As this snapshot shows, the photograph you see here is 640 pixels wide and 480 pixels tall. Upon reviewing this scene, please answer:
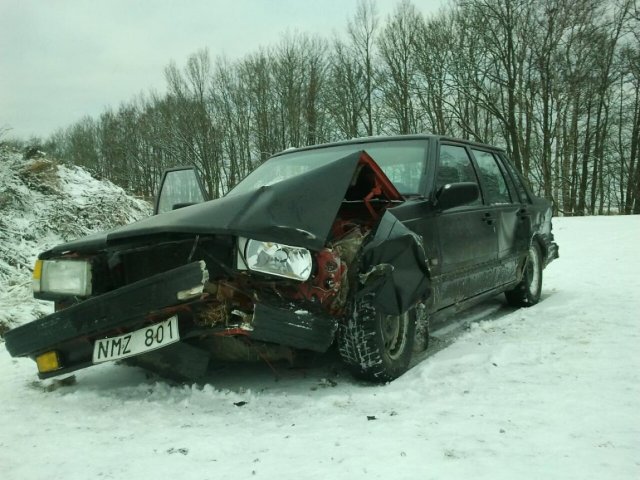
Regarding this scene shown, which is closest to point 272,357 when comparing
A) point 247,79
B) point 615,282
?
point 615,282

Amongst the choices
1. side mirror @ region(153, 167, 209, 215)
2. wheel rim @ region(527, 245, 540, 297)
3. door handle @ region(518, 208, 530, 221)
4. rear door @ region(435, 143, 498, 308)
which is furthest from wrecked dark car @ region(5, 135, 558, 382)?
wheel rim @ region(527, 245, 540, 297)

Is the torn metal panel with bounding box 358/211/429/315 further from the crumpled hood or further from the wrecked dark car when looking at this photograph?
the crumpled hood

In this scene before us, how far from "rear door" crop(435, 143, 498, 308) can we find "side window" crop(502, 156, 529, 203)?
1.02 m

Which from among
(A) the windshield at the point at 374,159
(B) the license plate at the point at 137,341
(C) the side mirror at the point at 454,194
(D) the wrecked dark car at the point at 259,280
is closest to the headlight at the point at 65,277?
(D) the wrecked dark car at the point at 259,280

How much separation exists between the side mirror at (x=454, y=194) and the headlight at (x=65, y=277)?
86.8 inches

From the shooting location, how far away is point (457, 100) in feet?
95.1

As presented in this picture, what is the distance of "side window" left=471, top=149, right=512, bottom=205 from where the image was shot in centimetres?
464

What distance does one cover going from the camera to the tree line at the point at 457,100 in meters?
25.6

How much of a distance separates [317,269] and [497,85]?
2757cm

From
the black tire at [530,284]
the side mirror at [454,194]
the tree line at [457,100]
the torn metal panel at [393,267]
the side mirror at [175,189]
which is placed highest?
the tree line at [457,100]

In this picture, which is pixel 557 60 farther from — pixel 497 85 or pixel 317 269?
pixel 317 269

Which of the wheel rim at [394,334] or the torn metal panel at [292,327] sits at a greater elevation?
the torn metal panel at [292,327]

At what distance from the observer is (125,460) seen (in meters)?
2.06

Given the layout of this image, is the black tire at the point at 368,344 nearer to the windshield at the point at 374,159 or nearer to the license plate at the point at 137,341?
the license plate at the point at 137,341
